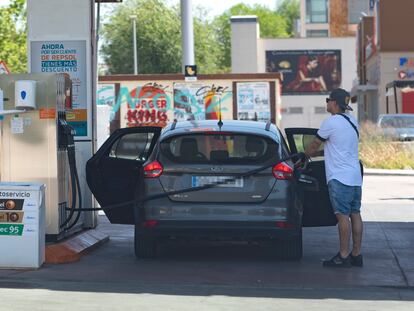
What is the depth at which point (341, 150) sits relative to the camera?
9.86m

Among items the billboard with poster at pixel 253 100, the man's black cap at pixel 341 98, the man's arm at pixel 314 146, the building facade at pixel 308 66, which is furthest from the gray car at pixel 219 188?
the building facade at pixel 308 66

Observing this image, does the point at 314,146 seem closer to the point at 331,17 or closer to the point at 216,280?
the point at 216,280

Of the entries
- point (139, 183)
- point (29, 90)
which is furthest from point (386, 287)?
point (29, 90)

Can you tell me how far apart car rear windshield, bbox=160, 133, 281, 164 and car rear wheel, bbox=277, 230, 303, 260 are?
40.2 inches

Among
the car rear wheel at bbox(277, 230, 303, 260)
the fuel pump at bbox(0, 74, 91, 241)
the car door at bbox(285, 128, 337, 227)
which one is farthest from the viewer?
the car door at bbox(285, 128, 337, 227)

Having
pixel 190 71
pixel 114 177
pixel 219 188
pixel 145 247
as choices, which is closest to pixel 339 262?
pixel 219 188

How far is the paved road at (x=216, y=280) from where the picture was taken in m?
8.12

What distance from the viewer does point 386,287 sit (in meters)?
9.03

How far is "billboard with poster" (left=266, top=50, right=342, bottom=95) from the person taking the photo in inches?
3285

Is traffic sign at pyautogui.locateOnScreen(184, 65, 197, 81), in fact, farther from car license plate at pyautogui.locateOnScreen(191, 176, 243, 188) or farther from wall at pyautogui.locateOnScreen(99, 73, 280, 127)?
car license plate at pyautogui.locateOnScreen(191, 176, 243, 188)

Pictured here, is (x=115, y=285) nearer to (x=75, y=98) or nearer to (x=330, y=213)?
(x=330, y=213)

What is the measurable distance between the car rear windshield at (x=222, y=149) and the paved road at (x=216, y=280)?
45.6 inches

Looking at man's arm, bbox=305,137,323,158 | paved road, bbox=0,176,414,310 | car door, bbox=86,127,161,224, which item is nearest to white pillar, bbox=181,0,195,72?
paved road, bbox=0,176,414,310

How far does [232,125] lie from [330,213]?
1504 mm
